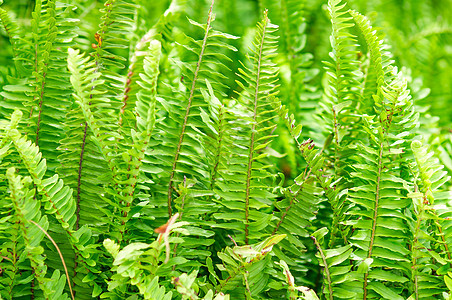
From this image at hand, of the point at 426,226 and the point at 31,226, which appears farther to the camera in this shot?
the point at 426,226

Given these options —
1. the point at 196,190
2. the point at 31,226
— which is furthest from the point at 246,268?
the point at 31,226

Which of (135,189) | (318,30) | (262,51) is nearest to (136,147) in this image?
(135,189)

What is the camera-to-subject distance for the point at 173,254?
25.3 inches

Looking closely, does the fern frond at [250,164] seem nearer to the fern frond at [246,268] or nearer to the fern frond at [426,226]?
the fern frond at [246,268]

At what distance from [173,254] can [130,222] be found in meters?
0.09

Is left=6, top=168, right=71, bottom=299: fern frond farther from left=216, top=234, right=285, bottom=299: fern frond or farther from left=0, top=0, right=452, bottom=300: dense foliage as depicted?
left=216, top=234, right=285, bottom=299: fern frond

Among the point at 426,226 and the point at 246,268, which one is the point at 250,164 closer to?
the point at 246,268

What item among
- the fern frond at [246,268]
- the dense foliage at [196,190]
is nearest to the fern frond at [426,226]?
the dense foliage at [196,190]

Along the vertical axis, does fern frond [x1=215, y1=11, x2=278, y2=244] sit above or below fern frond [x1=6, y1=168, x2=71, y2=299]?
above

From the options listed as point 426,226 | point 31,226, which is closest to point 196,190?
point 31,226

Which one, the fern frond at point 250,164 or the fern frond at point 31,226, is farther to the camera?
the fern frond at point 250,164

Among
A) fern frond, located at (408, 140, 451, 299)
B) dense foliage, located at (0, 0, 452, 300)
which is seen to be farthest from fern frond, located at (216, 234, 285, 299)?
fern frond, located at (408, 140, 451, 299)

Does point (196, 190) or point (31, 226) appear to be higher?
point (196, 190)

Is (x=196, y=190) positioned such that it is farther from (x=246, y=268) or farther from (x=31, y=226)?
(x=31, y=226)
